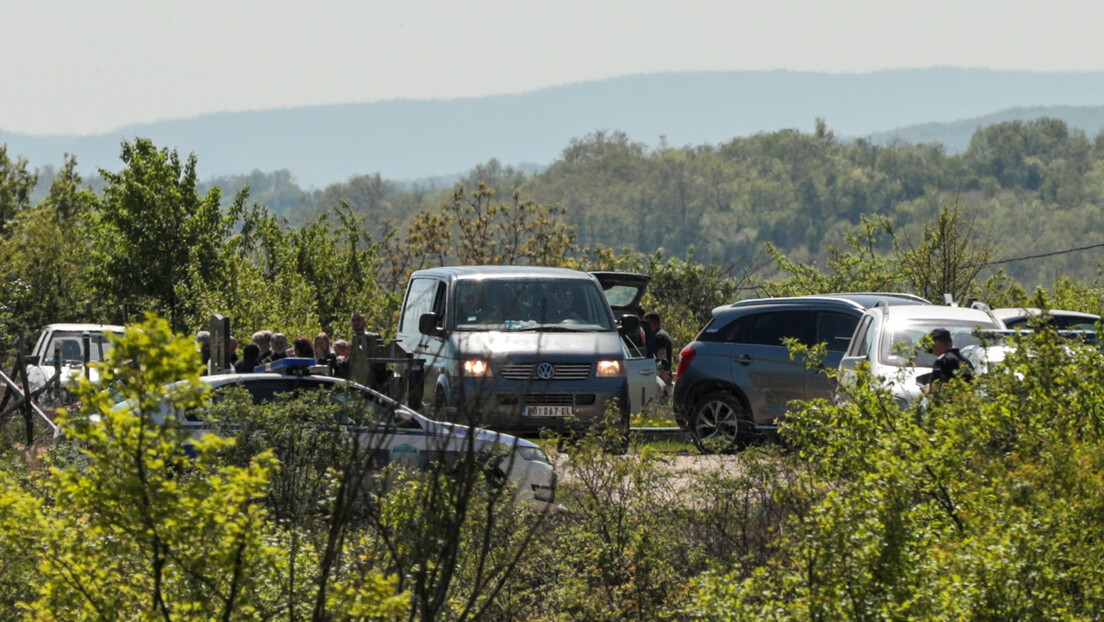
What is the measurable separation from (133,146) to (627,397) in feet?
65.0

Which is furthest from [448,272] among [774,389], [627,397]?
[774,389]

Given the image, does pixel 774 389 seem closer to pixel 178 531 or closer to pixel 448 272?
pixel 448 272

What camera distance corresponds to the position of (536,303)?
15.5 metres

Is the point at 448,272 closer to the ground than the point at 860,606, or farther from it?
farther from it

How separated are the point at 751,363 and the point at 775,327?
1.63 feet

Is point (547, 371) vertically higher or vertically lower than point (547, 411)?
higher

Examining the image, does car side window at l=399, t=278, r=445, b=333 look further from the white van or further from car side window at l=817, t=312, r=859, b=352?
car side window at l=817, t=312, r=859, b=352

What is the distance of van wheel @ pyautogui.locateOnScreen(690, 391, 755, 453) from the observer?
15.8 m

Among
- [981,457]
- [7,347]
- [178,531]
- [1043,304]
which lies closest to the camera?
[178,531]

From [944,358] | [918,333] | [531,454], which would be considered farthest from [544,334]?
[944,358]

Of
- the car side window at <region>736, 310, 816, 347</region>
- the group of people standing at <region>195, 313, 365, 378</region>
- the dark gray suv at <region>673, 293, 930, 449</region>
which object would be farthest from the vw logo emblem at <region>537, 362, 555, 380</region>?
the car side window at <region>736, 310, 816, 347</region>

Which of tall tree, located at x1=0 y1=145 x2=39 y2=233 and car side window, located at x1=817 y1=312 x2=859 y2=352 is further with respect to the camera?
tall tree, located at x1=0 y1=145 x2=39 y2=233

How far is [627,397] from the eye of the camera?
1499cm

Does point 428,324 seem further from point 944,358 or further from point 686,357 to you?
point 944,358
